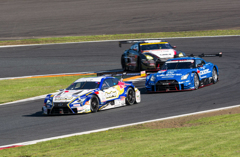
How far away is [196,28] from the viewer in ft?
131

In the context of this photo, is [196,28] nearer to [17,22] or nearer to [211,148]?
[17,22]

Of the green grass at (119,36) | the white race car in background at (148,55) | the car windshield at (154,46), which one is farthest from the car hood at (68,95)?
the green grass at (119,36)

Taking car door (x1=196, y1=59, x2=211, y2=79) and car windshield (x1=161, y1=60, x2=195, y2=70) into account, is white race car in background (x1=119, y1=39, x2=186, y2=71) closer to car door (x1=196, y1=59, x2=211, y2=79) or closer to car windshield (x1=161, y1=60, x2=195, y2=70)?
car windshield (x1=161, y1=60, x2=195, y2=70)

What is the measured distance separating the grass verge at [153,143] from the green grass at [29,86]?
8.51 m

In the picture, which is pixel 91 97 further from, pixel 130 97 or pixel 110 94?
pixel 130 97

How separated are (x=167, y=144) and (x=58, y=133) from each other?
3811mm

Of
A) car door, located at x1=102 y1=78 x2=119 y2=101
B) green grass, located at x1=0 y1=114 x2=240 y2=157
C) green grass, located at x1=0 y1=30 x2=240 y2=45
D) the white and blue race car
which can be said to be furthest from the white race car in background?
green grass, located at x1=0 y1=30 x2=240 y2=45

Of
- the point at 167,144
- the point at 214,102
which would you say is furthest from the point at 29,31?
the point at 167,144

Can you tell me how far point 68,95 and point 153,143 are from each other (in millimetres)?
6225

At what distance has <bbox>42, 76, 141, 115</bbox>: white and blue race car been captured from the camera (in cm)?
1341

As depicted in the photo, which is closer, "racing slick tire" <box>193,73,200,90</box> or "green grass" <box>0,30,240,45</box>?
"racing slick tire" <box>193,73,200,90</box>

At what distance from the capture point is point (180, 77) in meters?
17.5

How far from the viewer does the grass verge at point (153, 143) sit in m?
6.95

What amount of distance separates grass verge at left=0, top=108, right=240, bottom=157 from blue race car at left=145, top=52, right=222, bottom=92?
669cm
